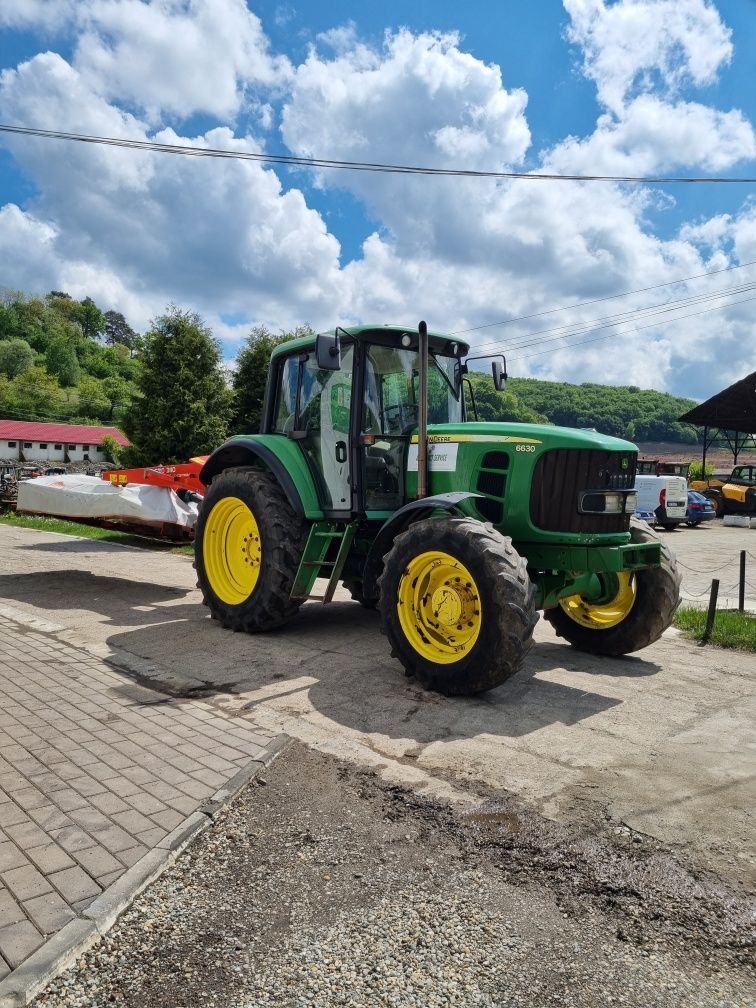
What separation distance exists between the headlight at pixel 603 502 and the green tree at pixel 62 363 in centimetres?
12243

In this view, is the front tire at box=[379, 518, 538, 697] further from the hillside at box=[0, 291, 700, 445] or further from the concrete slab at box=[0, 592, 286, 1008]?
the hillside at box=[0, 291, 700, 445]

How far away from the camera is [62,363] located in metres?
118

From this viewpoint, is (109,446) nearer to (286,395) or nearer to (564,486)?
(286,395)

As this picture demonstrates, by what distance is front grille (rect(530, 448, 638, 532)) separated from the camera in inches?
221

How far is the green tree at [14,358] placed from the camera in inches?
4237

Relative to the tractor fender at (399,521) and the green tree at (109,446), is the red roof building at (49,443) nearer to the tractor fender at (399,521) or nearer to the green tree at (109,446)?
the green tree at (109,446)

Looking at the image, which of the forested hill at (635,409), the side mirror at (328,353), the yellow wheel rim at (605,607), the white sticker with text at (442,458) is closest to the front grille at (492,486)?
the white sticker with text at (442,458)

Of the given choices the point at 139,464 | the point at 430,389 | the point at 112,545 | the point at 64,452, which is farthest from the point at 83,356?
the point at 430,389

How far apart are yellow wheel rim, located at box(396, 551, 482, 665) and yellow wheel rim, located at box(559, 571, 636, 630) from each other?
4.87 feet

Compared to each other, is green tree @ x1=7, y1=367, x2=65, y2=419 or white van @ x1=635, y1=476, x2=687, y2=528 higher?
green tree @ x1=7, y1=367, x2=65, y2=419

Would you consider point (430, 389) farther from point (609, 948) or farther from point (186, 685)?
point (609, 948)

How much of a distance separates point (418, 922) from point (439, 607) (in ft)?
9.06

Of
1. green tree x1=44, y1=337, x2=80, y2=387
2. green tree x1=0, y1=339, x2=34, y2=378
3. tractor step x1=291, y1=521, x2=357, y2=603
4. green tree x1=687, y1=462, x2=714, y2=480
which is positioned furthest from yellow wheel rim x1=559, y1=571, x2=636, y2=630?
green tree x1=44, y1=337, x2=80, y2=387

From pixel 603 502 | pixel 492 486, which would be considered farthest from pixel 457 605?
pixel 603 502
